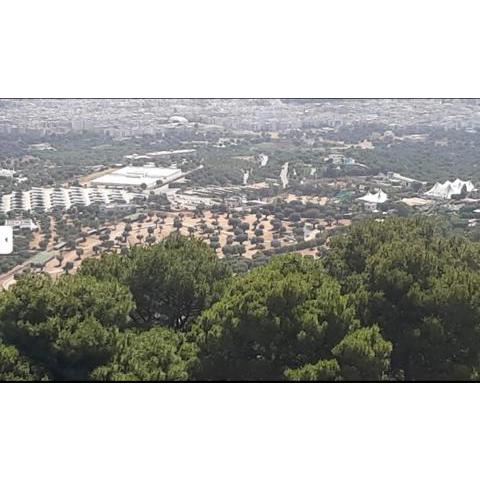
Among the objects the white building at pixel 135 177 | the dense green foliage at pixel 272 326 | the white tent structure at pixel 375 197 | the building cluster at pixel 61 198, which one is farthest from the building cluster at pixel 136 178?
the dense green foliage at pixel 272 326

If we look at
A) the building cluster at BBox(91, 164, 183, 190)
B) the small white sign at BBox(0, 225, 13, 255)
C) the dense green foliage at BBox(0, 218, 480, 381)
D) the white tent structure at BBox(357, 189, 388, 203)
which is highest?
the dense green foliage at BBox(0, 218, 480, 381)

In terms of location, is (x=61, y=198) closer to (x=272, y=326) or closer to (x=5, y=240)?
(x=5, y=240)

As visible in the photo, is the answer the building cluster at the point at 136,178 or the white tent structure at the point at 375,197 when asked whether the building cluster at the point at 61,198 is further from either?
the white tent structure at the point at 375,197

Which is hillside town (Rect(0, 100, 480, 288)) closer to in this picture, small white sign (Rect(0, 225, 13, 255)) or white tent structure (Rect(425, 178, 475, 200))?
white tent structure (Rect(425, 178, 475, 200))

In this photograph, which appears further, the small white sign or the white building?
the white building

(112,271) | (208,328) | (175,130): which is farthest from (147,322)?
(175,130)

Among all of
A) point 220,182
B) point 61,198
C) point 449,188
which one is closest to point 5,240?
point 61,198

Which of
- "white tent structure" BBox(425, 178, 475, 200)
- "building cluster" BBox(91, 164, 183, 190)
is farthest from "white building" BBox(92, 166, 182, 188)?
"white tent structure" BBox(425, 178, 475, 200)

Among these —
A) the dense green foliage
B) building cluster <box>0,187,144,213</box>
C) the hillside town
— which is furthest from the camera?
building cluster <box>0,187,144,213</box>
